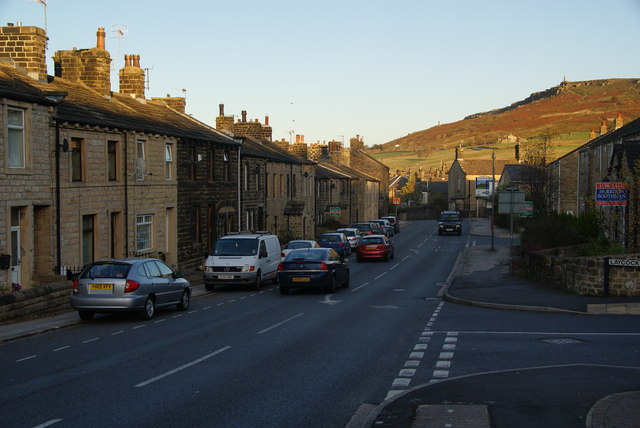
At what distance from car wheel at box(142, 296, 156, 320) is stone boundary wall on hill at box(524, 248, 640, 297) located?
1222 centimetres

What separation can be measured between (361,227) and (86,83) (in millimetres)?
30559

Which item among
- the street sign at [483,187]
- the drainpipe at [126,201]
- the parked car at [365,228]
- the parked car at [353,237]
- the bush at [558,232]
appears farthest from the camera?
the street sign at [483,187]

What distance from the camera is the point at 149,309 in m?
18.0

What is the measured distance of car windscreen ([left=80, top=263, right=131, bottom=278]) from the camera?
17.2 metres

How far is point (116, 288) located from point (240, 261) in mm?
9215

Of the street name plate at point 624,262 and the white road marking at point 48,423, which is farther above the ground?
the street name plate at point 624,262

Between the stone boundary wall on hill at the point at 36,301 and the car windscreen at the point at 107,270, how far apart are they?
1634 millimetres

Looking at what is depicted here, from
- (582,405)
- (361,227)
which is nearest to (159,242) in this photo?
(582,405)

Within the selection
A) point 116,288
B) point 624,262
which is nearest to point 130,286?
point 116,288

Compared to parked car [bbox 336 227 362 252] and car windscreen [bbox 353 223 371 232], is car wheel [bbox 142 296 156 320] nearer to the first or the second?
parked car [bbox 336 227 362 252]

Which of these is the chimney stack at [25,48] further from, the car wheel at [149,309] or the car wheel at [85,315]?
the car wheel at [149,309]

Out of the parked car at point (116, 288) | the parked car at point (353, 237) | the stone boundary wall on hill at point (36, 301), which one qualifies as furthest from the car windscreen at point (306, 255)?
the parked car at point (353, 237)

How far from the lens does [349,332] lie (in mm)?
15930

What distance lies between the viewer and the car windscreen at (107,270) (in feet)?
56.6
